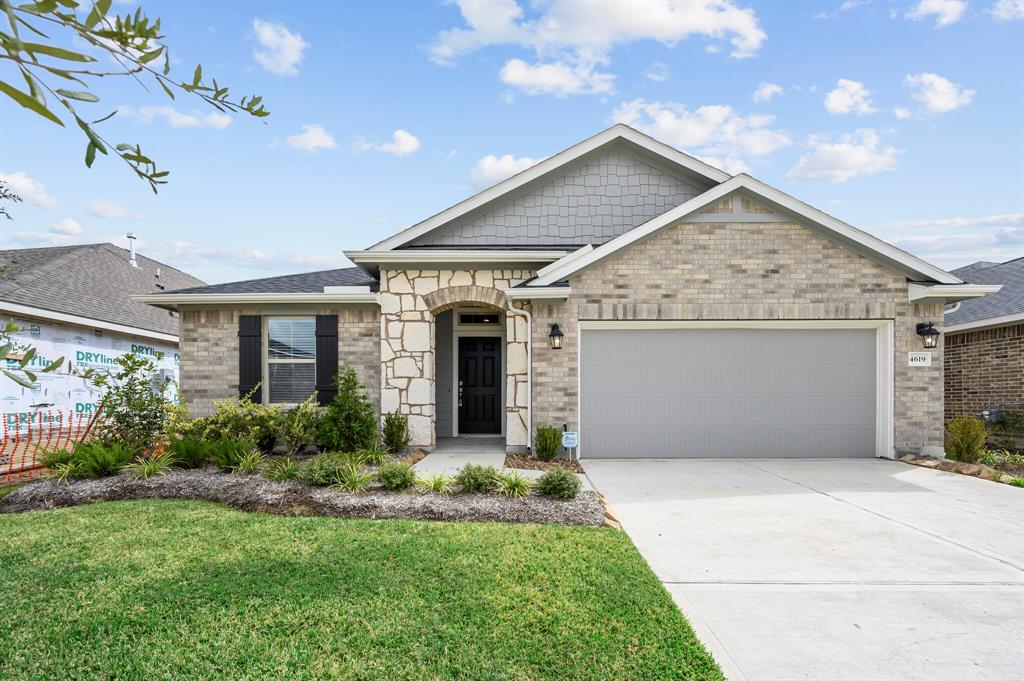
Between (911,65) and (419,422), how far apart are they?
35.3ft

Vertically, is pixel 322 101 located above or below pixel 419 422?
above

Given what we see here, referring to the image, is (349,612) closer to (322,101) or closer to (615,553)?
(615,553)

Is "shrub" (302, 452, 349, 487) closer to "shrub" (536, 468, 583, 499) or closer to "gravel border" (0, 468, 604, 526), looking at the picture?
"gravel border" (0, 468, 604, 526)

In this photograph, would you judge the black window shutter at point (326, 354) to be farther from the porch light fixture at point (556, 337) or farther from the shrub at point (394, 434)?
the porch light fixture at point (556, 337)

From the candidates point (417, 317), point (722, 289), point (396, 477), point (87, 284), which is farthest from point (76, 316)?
point (722, 289)

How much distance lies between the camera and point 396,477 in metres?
6.63

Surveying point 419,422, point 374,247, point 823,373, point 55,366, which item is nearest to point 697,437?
point 823,373

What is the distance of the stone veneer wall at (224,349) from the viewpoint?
34.4ft

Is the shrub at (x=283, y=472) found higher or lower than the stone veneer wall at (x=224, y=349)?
lower

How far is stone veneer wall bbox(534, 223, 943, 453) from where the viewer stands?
365 inches

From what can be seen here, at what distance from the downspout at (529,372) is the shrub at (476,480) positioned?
2782 millimetres

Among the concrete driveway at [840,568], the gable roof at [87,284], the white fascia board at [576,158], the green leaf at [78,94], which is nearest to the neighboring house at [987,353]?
the concrete driveway at [840,568]

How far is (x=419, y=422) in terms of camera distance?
Answer: 1017cm

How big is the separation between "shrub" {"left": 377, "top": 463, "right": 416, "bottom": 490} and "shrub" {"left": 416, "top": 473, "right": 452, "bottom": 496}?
123 millimetres
